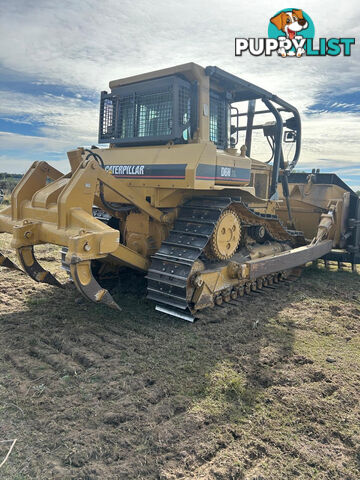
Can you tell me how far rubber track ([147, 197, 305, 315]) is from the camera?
4.93 meters

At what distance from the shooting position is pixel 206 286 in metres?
5.17

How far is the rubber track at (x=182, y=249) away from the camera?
4930mm

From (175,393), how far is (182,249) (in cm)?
205

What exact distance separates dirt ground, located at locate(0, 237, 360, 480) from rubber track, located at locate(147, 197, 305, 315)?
1.21 feet

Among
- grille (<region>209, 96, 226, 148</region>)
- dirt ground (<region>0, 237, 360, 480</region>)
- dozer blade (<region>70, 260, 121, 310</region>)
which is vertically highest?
grille (<region>209, 96, 226, 148</region>)

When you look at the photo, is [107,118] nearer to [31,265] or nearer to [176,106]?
[176,106]

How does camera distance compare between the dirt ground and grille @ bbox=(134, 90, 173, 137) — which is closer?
the dirt ground

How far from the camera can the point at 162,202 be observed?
554cm

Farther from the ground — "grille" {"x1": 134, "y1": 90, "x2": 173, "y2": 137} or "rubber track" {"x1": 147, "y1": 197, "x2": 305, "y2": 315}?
"grille" {"x1": 134, "y1": 90, "x2": 173, "y2": 137}

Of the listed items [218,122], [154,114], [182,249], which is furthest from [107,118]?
[182,249]

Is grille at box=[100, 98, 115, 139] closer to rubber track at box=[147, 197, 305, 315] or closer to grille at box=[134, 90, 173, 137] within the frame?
grille at box=[134, 90, 173, 137]

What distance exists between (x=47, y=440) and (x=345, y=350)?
3.34 m

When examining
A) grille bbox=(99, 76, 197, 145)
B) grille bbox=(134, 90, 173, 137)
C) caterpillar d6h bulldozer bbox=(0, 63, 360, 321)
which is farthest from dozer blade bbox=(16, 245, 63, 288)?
grille bbox=(134, 90, 173, 137)

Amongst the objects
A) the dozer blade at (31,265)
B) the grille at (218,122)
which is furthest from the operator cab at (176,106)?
the dozer blade at (31,265)
